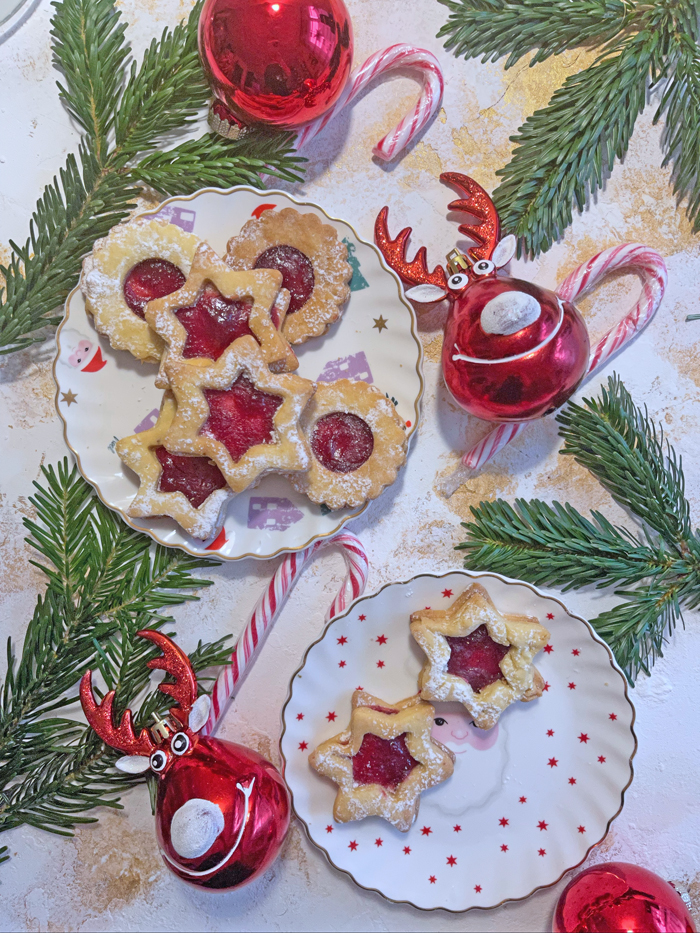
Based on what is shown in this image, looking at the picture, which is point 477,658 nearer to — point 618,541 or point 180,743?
point 618,541

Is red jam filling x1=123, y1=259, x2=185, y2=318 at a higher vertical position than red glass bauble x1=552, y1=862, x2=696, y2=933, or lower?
higher

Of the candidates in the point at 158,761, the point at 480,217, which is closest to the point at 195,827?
the point at 158,761

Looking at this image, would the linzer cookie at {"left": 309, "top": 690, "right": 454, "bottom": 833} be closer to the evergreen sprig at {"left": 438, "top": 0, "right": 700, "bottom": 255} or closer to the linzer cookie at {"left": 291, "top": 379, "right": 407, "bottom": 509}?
the linzer cookie at {"left": 291, "top": 379, "right": 407, "bottom": 509}

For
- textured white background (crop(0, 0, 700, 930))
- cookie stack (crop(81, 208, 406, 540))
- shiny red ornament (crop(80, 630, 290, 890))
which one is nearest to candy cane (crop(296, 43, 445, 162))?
textured white background (crop(0, 0, 700, 930))

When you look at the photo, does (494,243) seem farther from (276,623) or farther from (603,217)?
(276,623)

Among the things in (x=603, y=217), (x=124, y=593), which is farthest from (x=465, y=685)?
(x=603, y=217)

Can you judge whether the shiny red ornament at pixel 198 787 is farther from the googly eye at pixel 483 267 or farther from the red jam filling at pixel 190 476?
the googly eye at pixel 483 267
